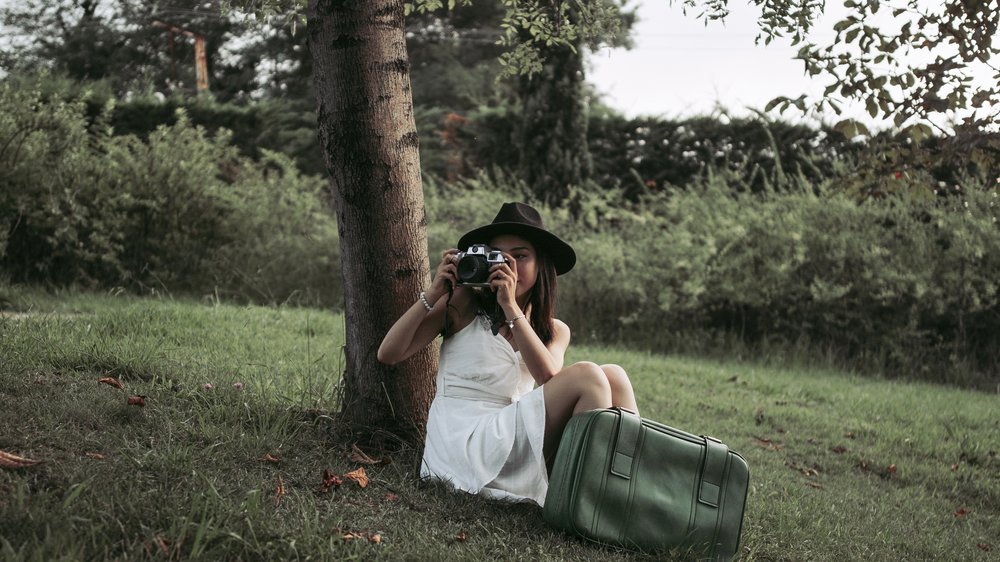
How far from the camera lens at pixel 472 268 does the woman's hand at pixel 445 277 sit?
0.16 ft

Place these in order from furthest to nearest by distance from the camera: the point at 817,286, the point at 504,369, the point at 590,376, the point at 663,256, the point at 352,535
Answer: the point at 663,256
the point at 817,286
the point at 504,369
the point at 590,376
the point at 352,535

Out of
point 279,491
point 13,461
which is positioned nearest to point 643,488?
point 279,491

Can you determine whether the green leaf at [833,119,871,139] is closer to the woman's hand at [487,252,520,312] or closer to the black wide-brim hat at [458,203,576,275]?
the black wide-brim hat at [458,203,576,275]

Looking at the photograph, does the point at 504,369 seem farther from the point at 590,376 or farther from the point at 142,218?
the point at 142,218

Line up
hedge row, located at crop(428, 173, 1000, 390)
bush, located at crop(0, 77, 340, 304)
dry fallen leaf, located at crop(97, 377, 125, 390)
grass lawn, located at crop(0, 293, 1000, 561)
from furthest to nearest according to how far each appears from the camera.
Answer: hedge row, located at crop(428, 173, 1000, 390), bush, located at crop(0, 77, 340, 304), dry fallen leaf, located at crop(97, 377, 125, 390), grass lawn, located at crop(0, 293, 1000, 561)

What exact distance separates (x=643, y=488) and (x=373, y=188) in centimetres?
162

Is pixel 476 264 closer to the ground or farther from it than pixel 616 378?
farther from it

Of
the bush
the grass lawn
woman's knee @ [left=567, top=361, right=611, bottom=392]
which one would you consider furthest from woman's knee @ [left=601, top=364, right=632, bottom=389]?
the bush

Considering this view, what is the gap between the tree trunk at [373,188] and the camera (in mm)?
3676

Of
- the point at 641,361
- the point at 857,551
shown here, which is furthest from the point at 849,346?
the point at 857,551

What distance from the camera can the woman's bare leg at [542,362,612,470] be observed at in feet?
10.5

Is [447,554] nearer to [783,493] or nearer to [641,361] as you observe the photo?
[783,493]

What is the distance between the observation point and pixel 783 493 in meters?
4.41

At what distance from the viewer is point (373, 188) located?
369 cm
